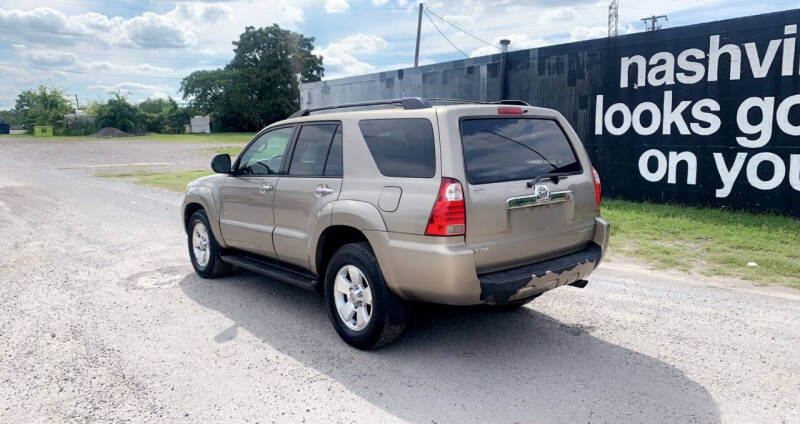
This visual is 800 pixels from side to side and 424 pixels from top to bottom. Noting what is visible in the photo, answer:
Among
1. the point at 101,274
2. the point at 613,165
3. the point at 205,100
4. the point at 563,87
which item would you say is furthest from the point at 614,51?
the point at 205,100

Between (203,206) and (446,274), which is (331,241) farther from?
(203,206)

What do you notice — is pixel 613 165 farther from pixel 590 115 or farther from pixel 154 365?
pixel 154 365

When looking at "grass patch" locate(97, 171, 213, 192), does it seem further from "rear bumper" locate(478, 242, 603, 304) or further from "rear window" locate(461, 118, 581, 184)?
"rear bumper" locate(478, 242, 603, 304)

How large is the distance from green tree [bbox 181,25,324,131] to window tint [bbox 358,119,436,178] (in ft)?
197

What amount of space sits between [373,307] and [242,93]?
62794mm

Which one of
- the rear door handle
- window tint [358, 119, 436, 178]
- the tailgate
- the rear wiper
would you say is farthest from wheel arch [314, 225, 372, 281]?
the rear wiper

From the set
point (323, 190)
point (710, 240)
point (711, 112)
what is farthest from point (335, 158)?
point (711, 112)

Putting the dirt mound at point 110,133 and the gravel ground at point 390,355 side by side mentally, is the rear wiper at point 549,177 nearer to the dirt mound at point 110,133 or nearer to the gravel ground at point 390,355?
the gravel ground at point 390,355

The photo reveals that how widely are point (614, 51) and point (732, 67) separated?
2.19 meters

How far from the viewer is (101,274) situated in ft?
21.4

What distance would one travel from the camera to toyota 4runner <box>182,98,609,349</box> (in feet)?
12.4

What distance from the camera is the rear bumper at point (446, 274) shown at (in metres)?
3.70

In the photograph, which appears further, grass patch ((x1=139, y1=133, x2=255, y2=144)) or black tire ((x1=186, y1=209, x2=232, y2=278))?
grass patch ((x1=139, y1=133, x2=255, y2=144))

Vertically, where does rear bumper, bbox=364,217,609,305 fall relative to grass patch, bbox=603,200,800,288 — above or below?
above
